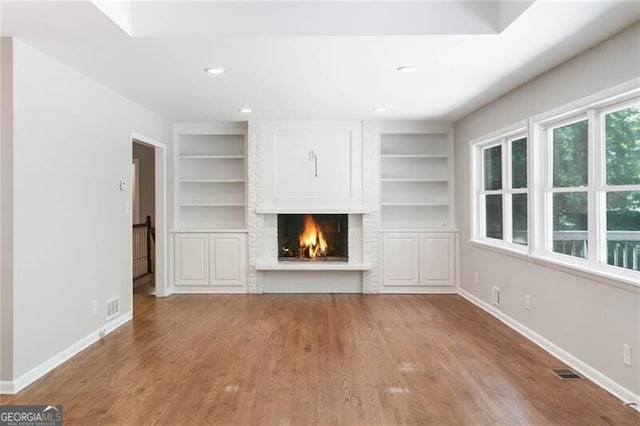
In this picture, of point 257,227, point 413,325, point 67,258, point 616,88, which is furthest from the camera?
point 257,227

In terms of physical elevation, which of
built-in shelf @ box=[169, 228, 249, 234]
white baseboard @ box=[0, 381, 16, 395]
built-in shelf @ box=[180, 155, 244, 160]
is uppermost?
built-in shelf @ box=[180, 155, 244, 160]

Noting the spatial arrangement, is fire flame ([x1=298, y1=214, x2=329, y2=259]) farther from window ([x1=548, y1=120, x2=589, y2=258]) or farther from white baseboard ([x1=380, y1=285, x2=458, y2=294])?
window ([x1=548, y1=120, x2=589, y2=258])

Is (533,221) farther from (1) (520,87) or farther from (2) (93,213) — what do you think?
(2) (93,213)

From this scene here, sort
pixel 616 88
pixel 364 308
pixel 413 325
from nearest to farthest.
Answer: pixel 616 88 → pixel 413 325 → pixel 364 308

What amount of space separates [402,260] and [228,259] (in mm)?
2378

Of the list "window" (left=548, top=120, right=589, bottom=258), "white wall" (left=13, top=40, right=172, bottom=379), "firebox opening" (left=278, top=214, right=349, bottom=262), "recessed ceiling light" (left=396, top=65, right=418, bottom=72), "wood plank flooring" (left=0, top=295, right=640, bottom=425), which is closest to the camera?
"wood plank flooring" (left=0, top=295, right=640, bottom=425)

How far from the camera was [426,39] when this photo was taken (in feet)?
9.96

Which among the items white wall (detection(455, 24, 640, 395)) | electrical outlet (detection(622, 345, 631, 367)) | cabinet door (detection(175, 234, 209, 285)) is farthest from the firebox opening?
electrical outlet (detection(622, 345, 631, 367))

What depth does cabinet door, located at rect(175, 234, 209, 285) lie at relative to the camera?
246 inches

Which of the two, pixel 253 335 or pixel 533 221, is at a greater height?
pixel 533 221

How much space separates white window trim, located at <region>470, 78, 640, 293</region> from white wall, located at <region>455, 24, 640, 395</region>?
0.19ft

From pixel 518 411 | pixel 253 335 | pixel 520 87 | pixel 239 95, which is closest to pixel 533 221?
pixel 520 87

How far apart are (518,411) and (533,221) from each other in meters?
1.91

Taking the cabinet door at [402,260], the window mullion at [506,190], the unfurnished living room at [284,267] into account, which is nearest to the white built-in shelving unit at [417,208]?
the cabinet door at [402,260]
